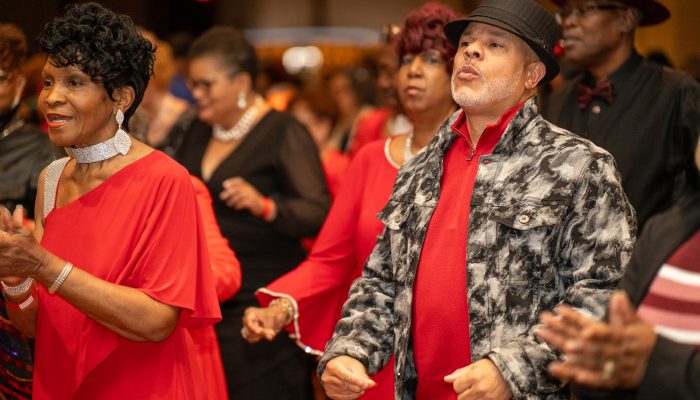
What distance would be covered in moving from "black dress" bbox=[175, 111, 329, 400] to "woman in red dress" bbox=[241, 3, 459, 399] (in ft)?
2.86

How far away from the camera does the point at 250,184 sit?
16.4 ft

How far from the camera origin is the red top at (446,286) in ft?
9.54

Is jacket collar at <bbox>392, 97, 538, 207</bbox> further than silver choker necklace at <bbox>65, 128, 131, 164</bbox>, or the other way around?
silver choker necklace at <bbox>65, 128, 131, 164</bbox>

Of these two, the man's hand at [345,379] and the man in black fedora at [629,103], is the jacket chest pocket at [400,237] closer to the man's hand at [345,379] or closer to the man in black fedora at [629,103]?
the man's hand at [345,379]

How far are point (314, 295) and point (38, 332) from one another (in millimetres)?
1134

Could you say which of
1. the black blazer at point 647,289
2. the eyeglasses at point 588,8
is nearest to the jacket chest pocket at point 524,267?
the black blazer at point 647,289

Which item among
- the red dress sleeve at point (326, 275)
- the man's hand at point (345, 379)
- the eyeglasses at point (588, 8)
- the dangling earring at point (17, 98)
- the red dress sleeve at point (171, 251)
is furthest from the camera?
the eyeglasses at point (588, 8)

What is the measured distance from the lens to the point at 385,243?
3.21m

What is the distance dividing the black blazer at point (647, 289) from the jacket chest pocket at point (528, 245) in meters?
0.40

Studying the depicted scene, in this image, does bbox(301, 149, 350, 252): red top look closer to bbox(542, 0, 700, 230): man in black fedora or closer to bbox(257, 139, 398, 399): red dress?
bbox(542, 0, 700, 230): man in black fedora

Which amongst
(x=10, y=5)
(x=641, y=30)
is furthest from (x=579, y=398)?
(x=641, y=30)

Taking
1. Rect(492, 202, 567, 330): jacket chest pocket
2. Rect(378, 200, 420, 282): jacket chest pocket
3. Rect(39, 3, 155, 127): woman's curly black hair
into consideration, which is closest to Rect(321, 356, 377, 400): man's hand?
Rect(378, 200, 420, 282): jacket chest pocket

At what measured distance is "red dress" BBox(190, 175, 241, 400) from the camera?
3420 millimetres

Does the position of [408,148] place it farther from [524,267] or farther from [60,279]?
[60,279]
